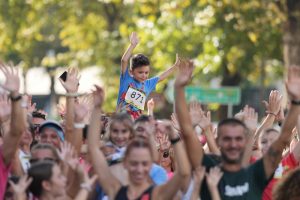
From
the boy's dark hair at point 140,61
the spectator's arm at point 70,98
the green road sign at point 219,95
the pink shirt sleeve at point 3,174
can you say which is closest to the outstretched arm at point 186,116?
the spectator's arm at point 70,98

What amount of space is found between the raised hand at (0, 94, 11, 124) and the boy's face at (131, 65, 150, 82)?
347 cm

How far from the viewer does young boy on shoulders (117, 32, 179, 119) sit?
14.5 m

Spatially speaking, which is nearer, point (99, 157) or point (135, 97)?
point (99, 157)

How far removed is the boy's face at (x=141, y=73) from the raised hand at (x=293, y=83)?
13.9ft

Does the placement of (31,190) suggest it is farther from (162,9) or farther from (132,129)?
(162,9)

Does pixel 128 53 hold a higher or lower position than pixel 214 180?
higher

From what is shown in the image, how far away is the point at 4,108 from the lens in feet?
36.2

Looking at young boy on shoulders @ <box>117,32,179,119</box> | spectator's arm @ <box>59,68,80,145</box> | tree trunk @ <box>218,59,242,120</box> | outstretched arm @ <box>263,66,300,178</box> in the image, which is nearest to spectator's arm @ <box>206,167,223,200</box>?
outstretched arm @ <box>263,66,300,178</box>

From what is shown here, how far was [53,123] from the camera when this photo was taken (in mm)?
11648

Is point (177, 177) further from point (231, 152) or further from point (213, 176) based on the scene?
point (231, 152)

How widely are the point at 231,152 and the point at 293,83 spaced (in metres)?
0.73

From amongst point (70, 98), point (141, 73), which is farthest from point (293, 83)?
point (141, 73)

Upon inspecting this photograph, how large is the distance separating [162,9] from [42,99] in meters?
34.3

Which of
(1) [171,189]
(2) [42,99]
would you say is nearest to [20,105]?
(1) [171,189]
